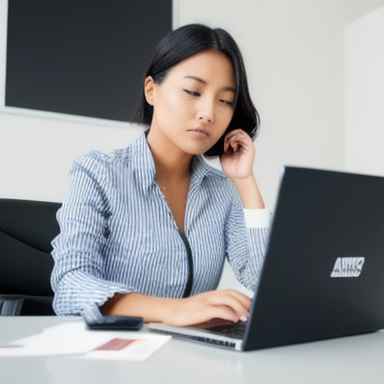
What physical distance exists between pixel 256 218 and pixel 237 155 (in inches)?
10.9

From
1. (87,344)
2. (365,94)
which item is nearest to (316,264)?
(87,344)

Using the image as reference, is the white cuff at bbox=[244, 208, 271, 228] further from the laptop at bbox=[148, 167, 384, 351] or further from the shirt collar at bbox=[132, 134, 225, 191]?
the laptop at bbox=[148, 167, 384, 351]

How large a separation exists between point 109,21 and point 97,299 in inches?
67.5

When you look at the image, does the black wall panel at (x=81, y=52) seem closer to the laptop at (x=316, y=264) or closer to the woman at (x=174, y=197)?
the woman at (x=174, y=197)

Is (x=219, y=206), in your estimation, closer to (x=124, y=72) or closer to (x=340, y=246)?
(x=340, y=246)

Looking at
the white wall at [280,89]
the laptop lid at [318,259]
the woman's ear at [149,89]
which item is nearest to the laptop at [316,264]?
the laptop lid at [318,259]

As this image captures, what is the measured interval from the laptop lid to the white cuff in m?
0.61

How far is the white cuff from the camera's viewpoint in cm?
142

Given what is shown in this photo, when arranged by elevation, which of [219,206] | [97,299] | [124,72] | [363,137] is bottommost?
[97,299]

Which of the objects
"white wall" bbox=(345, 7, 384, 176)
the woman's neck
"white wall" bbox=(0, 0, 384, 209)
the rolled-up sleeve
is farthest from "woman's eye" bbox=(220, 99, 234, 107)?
"white wall" bbox=(345, 7, 384, 176)

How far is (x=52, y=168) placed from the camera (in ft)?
7.34

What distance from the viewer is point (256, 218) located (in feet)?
4.64

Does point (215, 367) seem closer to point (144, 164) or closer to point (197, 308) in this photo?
point (197, 308)

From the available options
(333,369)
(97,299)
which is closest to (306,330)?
(333,369)
